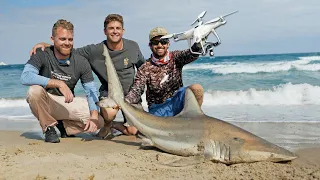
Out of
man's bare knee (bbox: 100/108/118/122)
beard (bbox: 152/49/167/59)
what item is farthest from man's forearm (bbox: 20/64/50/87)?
beard (bbox: 152/49/167/59)

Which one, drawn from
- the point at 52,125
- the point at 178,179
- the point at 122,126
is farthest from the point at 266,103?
the point at 178,179

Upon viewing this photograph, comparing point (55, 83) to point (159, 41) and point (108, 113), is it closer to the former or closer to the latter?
point (108, 113)

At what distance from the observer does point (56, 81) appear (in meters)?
5.04

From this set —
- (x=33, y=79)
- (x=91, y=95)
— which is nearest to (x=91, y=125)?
(x=91, y=95)

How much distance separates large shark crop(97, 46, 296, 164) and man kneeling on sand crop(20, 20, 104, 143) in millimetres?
1045

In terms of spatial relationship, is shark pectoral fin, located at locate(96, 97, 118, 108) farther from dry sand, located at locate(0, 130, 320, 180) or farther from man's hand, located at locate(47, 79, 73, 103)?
man's hand, located at locate(47, 79, 73, 103)

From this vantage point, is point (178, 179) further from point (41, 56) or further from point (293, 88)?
point (293, 88)

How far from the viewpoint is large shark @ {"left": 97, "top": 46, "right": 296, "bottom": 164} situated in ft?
12.1

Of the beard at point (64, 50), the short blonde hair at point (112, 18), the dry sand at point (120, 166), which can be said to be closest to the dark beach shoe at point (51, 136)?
the dry sand at point (120, 166)

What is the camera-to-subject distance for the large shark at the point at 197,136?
12.1 ft

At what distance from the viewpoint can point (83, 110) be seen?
229 inches

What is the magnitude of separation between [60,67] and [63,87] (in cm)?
54

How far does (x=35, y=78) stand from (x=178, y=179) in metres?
2.73

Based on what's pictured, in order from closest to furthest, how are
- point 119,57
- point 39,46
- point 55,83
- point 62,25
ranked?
point 55,83, point 62,25, point 39,46, point 119,57
